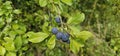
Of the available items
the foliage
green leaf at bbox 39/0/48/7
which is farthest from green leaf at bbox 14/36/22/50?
→ green leaf at bbox 39/0/48/7

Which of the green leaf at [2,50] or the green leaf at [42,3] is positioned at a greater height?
the green leaf at [42,3]

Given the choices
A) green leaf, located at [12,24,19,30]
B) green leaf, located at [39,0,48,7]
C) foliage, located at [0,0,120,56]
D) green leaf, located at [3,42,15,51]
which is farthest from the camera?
green leaf, located at [12,24,19,30]

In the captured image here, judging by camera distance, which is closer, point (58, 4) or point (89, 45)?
point (58, 4)

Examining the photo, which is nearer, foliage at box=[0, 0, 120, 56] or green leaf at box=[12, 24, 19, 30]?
foliage at box=[0, 0, 120, 56]

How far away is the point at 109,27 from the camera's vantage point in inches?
98.9

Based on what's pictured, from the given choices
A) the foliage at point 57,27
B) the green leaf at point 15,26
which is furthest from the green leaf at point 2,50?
the green leaf at point 15,26

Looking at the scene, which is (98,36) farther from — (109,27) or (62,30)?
(62,30)

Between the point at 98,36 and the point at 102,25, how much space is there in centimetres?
18

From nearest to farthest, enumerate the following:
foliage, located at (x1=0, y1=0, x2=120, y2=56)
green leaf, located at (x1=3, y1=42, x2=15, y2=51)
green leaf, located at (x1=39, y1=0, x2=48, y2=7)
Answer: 1. foliage, located at (x1=0, y1=0, x2=120, y2=56)
2. green leaf, located at (x1=39, y1=0, x2=48, y2=7)
3. green leaf, located at (x1=3, y1=42, x2=15, y2=51)

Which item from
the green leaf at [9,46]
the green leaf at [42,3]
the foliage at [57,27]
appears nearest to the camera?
the foliage at [57,27]

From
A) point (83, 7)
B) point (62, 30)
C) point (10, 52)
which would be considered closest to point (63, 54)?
point (10, 52)

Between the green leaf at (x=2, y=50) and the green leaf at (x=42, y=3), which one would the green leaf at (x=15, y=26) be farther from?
the green leaf at (x=42, y=3)

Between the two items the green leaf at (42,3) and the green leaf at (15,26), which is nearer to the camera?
the green leaf at (42,3)

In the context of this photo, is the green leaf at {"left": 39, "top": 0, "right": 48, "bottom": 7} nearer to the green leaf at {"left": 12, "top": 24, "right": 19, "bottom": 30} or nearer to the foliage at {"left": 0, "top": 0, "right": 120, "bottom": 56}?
the foliage at {"left": 0, "top": 0, "right": 120, "bottom": 56}
